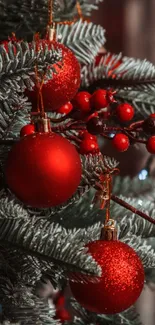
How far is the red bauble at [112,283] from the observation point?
46cm

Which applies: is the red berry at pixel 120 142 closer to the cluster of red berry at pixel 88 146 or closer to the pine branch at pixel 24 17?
the cluster of red berry at pixel 88 146

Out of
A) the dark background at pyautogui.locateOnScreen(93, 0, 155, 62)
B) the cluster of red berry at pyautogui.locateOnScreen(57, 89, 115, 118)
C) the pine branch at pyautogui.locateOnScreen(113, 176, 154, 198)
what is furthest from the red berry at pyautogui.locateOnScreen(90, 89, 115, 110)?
the dark background at pyautogui.locateOnScreen(93, 0, 155, 62)

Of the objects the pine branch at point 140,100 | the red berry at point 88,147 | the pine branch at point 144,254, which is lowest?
the pine branch at point 144,254

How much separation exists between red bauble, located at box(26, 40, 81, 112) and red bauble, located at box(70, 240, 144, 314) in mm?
144

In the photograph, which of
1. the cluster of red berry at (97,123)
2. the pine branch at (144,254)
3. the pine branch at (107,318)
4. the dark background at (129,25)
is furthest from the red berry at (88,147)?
the dark background at (129,25)

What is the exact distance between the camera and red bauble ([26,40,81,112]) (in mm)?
512

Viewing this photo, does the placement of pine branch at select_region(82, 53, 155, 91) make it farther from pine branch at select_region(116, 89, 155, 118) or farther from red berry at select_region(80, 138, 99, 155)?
red berry at select_region(80, 138, 99, 155)

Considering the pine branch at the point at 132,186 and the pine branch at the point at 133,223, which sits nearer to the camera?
the pine branch at the point at 133,223

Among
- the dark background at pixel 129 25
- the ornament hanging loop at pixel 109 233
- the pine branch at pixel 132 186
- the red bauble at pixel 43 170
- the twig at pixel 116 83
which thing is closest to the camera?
the red bauble at pixel 43 170

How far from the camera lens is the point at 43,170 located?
0.40 m

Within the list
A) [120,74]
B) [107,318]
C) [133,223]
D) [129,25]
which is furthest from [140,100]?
Answer: [129,25]

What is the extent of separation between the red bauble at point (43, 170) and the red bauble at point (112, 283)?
9cm

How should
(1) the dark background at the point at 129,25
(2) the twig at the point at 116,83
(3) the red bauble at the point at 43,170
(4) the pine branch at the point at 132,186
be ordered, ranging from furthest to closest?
(1) the dark background at the point at 129,25 < (4) the pine branch at the point at 132,186 < (2) the twig at the point at 116,83 < (3) the red bauble at the point at 43,170

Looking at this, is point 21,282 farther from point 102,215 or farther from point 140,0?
point 140,0
